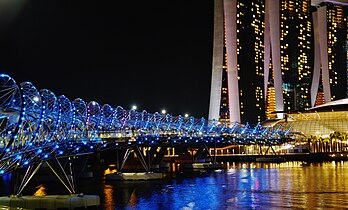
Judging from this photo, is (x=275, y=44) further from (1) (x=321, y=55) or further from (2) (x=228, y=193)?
(2) (x=228, y=193)

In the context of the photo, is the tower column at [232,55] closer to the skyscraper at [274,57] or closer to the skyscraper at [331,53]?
the skyscraper at [274,57]

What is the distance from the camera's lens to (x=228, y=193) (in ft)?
151

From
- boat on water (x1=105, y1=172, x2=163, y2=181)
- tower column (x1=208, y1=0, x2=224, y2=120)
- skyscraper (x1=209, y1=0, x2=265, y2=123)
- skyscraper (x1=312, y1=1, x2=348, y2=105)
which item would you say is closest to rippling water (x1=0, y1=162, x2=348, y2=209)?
boat on water (x1=105, y1=172, x2=163, y2=181)

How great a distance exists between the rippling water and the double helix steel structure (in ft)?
15.5

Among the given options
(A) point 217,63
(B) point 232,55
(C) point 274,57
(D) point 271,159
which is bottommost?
(D) point 271,159

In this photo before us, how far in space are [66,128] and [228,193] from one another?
45.8 ft

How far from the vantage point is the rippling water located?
3838 centimetres

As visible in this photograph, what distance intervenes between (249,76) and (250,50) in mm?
6821

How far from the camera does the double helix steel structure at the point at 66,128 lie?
2808cm

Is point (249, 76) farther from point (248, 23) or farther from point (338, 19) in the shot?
point (338, 19)

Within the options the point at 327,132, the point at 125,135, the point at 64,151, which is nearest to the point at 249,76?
the point at 327,132

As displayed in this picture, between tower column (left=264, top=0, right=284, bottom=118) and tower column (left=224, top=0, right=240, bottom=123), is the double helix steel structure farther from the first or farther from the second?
tower column (left=264, top=0, right=284, bottom=118)

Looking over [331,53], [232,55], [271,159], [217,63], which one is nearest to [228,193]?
[271,159]

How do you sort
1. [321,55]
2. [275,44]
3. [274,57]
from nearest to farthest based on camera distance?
→ [274,57] < [275,44] < [321,55]
